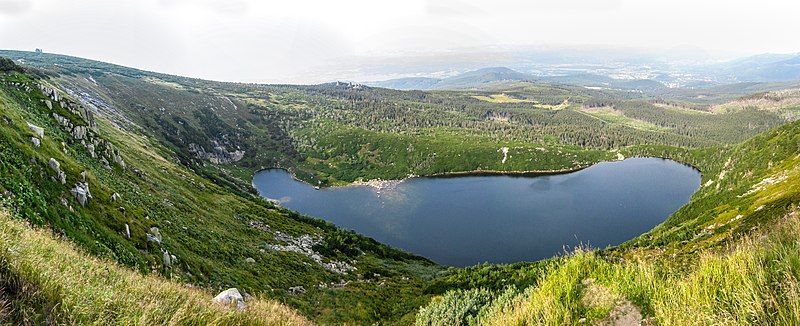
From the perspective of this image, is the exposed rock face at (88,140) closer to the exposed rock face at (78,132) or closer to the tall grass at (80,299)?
the exposed rock face at (78,132)

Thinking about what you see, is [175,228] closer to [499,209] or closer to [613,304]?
[613,304]

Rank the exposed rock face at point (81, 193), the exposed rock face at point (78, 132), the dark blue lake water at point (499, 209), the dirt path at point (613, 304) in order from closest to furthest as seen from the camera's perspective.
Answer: the dirt path at point (613, 304) → the exposed rock face at point (81, 193) → the exposed rock face at point (78, 132) → the dark blue lake water at point (499, 209)

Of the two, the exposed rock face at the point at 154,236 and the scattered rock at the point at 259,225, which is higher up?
the exposed rock face at the point at 154,236

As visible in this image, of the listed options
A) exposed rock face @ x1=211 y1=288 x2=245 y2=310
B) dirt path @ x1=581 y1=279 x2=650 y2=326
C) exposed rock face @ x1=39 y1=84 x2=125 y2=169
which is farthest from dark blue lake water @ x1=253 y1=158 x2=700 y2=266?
dirt path @ x1=581 y1=279 x2=650 y2=326

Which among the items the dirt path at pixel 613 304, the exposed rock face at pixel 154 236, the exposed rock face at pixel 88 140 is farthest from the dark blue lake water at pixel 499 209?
the dirt path at pixel 613 304

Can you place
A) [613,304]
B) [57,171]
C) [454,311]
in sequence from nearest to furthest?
1. [613,304]
2. [454,311]
3. [57,171]

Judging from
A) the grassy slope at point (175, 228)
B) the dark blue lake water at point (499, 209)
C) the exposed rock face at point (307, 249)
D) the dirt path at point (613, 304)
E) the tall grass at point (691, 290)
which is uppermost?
the tall grass at point (691, 290)

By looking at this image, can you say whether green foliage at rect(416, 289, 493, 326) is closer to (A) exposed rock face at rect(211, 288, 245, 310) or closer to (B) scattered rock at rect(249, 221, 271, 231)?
(A) exposed rock face at rect(211, 288, 245, 310)

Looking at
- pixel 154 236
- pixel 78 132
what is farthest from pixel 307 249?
pixel 154 236
